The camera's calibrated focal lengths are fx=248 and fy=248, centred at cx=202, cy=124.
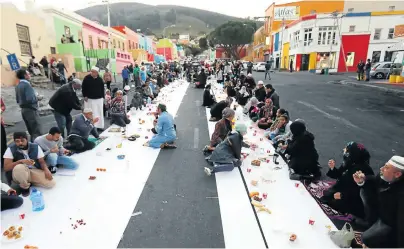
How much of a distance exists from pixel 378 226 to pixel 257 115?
635cm

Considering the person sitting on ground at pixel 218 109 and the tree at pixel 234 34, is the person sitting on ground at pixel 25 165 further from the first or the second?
the tree at pixel 234 34

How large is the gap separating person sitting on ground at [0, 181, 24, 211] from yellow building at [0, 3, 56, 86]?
36.6 feet

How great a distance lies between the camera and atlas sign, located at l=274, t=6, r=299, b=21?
44.1 m

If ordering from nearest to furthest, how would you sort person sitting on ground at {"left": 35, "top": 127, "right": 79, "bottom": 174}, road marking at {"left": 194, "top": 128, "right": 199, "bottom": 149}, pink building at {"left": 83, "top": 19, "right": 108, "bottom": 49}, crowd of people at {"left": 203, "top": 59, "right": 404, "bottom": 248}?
crowd of people at {"left": 203, "top": 59, "right": 404, "bottom": 248}, person sitting on ground at {"left": 35, "top": 127, "right": 79, "bottom": 174}, road marking at {"left": 194, "top": 128, "right": 199, "bottom": 149}, pink building at {"left": 83, "top": 19, "right": 108, "bottom": 49}

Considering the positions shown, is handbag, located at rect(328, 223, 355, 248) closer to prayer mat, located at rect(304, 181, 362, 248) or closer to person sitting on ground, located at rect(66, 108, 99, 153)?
prayer mat, located at rect(304, 181, 362, 248)

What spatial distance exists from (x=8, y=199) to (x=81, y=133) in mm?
2753

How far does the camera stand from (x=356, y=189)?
353 cm

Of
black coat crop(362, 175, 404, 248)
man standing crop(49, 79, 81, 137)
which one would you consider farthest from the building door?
black coat crop(362, 175, 404, 248)

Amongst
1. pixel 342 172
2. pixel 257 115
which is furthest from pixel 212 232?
pixel 257 115

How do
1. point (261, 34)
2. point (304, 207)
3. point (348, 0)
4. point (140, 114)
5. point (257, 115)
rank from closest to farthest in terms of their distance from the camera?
point (304, 207), point (257, 115), point (140, 114), point (348, 0), point (261, 34)

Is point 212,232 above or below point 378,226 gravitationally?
below

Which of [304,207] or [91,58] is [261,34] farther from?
[304,207]

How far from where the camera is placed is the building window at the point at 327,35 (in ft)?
112

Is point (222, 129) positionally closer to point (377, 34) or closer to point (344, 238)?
point (344, 238)
